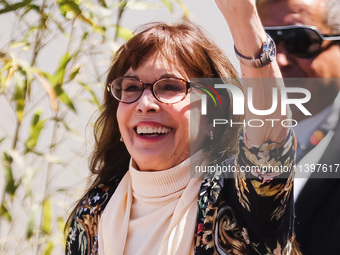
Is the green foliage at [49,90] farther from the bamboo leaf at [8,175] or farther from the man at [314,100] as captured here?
the man at [314,100]

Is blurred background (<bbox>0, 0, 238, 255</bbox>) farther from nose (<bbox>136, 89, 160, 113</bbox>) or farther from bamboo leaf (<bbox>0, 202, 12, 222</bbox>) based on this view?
nose (<bbox>136, 89, 160, 113</bbox>)

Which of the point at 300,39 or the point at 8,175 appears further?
the point at 8,175

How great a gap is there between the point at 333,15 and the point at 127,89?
0.57m

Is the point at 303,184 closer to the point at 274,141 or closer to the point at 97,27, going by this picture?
the point at 274,141

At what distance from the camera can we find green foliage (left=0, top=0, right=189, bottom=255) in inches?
93.0

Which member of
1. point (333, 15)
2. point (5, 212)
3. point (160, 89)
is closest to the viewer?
point (160, 89)

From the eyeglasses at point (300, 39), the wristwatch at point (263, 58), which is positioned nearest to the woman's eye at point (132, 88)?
the eyeglasses at point (300, 39)

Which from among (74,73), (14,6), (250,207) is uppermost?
(14,6)

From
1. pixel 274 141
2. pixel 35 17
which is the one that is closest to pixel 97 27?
pixel 35 17

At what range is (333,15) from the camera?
1.68m

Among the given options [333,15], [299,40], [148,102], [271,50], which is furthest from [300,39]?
[271,50]

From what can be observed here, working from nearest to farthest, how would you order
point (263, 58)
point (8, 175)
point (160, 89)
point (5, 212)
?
point (263, 58)
point (160, 89)
point (8, 175)
point (5, 212)

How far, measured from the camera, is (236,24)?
1115mm

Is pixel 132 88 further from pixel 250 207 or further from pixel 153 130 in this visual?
pixel 250 207
